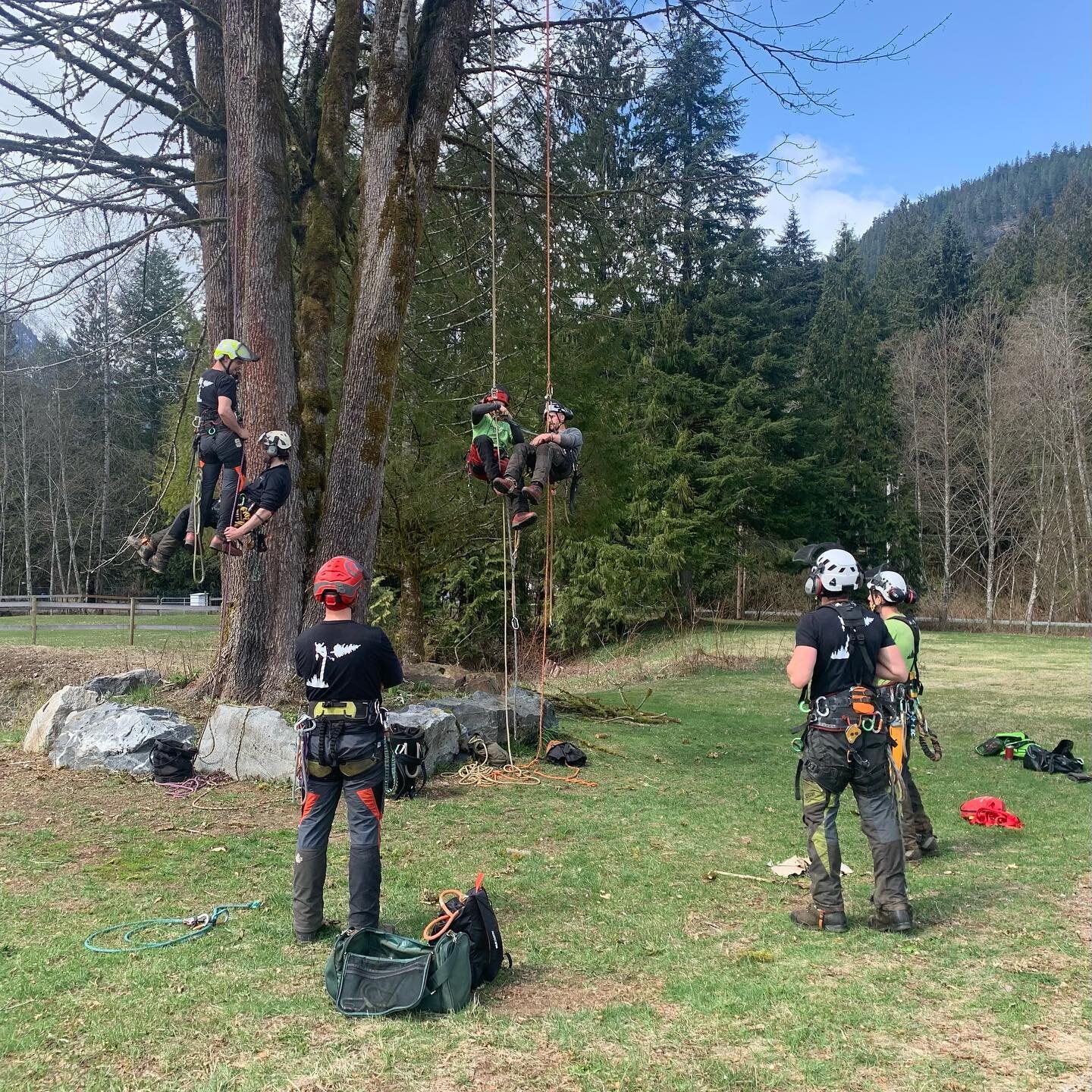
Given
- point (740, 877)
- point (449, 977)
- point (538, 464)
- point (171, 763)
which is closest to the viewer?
point (449, 977)

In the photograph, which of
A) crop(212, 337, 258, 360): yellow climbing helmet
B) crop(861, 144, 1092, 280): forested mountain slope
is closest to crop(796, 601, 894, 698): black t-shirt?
crop(212, 337, 258, 360): yellow climbing helmet

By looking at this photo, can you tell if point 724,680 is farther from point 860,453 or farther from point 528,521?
point 860,453

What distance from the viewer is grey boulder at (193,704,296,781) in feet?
28.3

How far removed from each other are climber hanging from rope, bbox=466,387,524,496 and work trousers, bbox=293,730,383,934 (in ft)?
12.8

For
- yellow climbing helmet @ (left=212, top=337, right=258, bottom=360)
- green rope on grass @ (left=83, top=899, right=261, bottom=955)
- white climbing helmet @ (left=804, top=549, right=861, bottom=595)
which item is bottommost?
green rope on grass @ (left=83, top=899, right=261, bottom=955)

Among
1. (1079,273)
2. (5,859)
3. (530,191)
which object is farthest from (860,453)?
(5,859)

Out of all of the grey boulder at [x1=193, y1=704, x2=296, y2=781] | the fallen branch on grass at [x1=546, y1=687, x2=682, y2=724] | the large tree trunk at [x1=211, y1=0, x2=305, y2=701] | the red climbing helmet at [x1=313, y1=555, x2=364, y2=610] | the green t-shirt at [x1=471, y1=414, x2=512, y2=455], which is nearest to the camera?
the red climbing helmet at [x1=313, y1=555, x2=364, y2=610]

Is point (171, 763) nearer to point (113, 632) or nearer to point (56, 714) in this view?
point (56, 714)

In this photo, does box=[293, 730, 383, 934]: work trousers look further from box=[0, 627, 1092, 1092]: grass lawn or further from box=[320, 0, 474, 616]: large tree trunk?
box=[320, 0, 474, 616]: large tree trunk

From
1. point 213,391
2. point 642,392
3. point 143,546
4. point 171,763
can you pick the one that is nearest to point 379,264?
point 213,391

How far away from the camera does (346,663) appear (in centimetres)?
480

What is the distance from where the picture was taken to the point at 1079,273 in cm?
4547

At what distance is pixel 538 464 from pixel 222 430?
280 centimetres

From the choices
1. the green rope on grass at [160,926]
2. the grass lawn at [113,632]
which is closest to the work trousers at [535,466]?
the green rope on grass at [160,926]
